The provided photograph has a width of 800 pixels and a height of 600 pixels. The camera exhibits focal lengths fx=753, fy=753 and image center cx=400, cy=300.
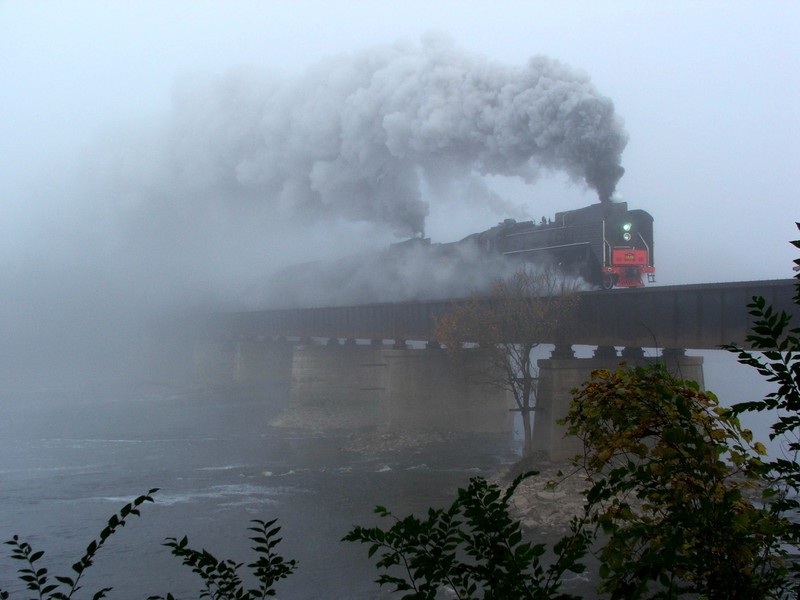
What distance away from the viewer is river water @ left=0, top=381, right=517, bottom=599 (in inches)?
800

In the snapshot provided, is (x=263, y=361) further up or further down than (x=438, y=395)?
further up

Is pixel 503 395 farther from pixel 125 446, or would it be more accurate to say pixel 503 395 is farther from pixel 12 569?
pixel 12 569

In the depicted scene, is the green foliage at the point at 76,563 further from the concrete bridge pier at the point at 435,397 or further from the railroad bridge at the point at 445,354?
the concrete bridge pier at the point at 435,397

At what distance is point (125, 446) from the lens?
135 feet

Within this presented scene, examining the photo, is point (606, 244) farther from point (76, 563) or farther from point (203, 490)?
point (76, 563)

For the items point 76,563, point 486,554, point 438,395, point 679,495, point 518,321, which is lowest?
point 438,395

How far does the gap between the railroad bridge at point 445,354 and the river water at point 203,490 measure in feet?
11.5

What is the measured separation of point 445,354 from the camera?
137 ft

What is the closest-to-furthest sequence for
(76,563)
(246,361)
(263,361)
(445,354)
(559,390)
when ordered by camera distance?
(76,563)
(559,390)
(445,354)
(263,361)
(246,361)

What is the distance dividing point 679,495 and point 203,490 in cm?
2790

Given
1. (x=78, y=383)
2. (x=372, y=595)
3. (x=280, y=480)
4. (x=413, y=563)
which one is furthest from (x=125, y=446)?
(x=78, y=383)

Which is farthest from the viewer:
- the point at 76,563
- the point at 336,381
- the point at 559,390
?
the point at 336,381

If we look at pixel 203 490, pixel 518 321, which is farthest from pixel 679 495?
pixel 518 321

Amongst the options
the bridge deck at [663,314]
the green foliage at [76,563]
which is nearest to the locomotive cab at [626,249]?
the bridge deck at [663,314]
